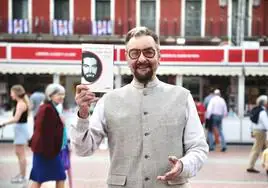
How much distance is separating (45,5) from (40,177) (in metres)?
19.4

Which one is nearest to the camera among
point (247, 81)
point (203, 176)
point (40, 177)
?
point (40, 177)

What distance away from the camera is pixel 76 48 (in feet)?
47.0

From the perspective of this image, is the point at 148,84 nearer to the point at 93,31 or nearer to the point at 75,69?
the point at 75,69

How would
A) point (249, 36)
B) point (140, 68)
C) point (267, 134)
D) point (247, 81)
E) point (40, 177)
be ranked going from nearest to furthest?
point (140, 68), point (40, 177), point (267, 134), point (247, 81), point (249, 36)

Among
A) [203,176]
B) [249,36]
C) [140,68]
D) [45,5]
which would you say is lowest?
[203,176]

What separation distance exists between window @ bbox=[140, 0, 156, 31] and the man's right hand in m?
22.0

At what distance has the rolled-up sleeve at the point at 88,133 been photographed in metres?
2.44

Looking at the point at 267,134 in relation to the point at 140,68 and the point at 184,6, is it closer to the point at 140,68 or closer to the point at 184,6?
the point at 140,68

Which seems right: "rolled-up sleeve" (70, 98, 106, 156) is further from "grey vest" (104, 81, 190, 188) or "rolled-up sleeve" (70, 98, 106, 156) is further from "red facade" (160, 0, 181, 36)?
"red facade" (160, 0, 181, 36)

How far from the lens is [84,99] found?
7.88 ft

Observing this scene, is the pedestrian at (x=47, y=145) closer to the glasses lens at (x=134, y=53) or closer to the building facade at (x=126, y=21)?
the glasses lens at (x=134, y=53)

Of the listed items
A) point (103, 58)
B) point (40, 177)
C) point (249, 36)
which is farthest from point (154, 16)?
point (103, 58)

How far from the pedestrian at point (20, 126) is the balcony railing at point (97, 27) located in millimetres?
15813

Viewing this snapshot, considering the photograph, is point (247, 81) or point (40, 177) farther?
point (247, 81)
